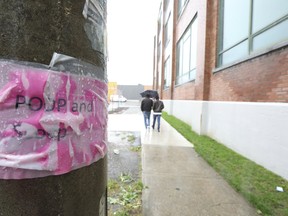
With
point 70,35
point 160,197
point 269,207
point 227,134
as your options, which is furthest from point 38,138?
point 227,134

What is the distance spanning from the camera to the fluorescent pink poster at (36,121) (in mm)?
861

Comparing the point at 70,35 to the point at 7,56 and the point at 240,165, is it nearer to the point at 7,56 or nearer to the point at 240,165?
the point at 7,56

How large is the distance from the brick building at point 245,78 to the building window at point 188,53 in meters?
1.48

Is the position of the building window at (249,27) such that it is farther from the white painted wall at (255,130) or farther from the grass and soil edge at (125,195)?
the grass and soil edge at (125,195)

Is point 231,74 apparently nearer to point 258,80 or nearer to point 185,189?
point 258,80

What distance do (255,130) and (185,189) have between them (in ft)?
9.01

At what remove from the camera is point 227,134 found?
781cm

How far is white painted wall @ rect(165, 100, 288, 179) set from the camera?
4977mm

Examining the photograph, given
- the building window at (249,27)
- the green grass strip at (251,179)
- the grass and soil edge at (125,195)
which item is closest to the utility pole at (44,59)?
the grass and soil edge at (125,195)

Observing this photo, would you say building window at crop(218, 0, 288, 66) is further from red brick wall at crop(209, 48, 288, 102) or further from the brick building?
red brick wall at crop(209, 48, 288, 102)

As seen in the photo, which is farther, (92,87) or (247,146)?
(247,146)

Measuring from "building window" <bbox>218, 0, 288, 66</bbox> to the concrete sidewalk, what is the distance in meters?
3.22

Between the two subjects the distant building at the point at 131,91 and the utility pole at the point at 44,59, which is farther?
the distant building at the point at 131,91

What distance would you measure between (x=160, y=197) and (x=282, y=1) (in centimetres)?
478
